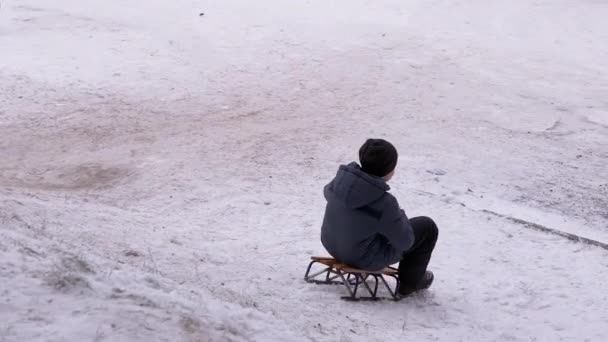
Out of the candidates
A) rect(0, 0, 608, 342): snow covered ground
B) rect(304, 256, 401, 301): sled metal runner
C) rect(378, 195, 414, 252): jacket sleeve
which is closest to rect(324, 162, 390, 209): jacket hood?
rect(378, 195, 414, 252): jacket sleeve

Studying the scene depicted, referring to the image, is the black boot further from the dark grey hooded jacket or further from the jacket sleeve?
the jacket sleeve

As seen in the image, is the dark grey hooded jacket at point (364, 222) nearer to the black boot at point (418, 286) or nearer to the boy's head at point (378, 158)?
the boy's head at point (378, 158)

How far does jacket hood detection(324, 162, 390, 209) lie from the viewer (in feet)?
16.7

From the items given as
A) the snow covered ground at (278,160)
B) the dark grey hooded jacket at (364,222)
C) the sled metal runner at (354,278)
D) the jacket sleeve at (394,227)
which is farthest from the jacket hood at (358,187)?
the snow covered ground at (278,160)

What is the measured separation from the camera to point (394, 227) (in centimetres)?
518

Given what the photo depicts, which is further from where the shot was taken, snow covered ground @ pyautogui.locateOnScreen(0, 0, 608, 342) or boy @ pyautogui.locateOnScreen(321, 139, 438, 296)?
boy @ pyautogui.locateOnScreen(321, 139, 438, 296)

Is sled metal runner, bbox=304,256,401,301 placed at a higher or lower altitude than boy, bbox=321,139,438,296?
lower

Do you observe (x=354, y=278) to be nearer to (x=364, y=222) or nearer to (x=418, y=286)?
(x=418, y=286)

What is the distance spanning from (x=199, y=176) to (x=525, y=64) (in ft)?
24.6

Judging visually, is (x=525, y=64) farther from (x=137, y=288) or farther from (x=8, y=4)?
(x=137, y=288)

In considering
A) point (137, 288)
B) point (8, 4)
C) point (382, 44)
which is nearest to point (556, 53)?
point (382, 44)

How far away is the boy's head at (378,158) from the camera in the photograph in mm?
5051

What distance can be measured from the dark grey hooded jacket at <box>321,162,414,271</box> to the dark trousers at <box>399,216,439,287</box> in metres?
0.17

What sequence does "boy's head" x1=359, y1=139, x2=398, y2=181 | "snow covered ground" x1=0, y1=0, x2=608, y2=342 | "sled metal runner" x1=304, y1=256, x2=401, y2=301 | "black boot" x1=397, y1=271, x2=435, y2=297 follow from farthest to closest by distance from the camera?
"black boot" x1=397, y1=271, x2=435, y2=297 < "sled metal runner" x1=304, y1=256, x2=401, y2=301 < "boy's head" x1=359, y1=139, x2=398, y2=181 < "snow covered ground" x1=0, y1=0, x2=608, y2=342
